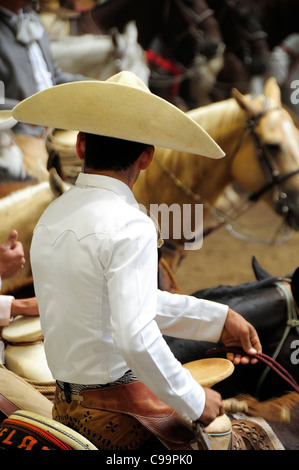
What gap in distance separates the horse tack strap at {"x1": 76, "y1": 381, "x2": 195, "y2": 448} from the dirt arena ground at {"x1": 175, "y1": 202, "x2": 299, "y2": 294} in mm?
3035

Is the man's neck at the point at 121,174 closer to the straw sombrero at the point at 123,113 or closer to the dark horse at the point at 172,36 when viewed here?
the straw sombrero at the point at 123,113

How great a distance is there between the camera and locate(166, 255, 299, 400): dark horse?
1.80 metres

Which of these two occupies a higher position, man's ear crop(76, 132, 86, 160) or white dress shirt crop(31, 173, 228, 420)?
man's ear crop(76, 132, 86, 160)

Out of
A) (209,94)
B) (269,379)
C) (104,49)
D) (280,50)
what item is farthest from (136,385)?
(280,50)

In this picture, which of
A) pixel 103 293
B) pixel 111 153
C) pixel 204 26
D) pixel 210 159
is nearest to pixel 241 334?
pixel 103 293

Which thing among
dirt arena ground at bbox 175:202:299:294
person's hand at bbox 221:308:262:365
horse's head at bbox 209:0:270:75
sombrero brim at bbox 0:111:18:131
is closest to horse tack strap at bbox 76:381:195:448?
person's hand at bbox 221:308:262:365

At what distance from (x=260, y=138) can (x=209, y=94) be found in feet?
10.9

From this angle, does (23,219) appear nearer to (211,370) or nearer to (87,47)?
(211,370)

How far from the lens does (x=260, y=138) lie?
3129 millimetres

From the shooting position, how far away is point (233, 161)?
126 inches

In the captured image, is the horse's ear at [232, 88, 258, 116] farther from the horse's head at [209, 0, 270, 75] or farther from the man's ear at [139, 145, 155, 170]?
the horse's head at [209, 0, 270, 75]

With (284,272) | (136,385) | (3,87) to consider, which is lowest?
(284,272)

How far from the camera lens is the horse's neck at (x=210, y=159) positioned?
9.96ft

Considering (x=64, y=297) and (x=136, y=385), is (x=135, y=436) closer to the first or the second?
(x=136, y=385)
